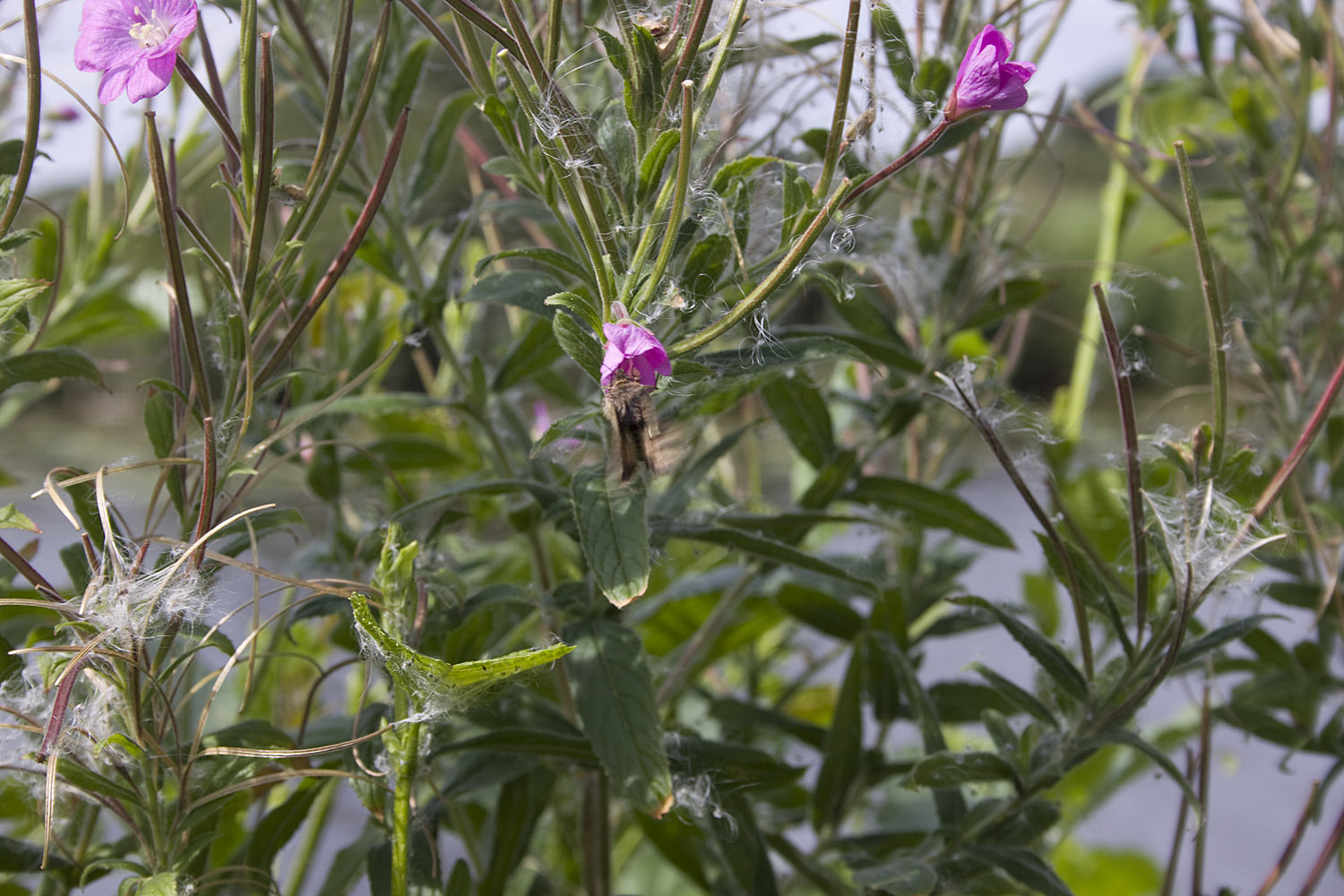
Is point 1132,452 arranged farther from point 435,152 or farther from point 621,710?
point 435,152

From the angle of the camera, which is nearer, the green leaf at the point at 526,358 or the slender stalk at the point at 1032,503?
the slender stalk at the point at 1032,503

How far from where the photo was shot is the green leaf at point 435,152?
469 mm

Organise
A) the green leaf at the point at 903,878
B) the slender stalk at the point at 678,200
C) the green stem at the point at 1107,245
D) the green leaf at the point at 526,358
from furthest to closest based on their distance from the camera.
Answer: the green stem at the point at 1107,245 → the green leaf at the point at 526,358 → the green leaf at the point at 903,878 → the slender stalk at the point at 678,200

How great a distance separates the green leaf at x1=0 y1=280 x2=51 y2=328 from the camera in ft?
1.01

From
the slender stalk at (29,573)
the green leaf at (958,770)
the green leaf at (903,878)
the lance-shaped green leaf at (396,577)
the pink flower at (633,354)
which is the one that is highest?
the pink flower at (633,354)

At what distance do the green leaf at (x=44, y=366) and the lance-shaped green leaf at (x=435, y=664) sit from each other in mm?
167

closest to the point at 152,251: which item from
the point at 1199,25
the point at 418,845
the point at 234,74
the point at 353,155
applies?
the point at 234,74

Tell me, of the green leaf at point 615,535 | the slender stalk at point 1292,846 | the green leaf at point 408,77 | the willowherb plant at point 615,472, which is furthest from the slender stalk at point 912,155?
the slender stalk at point 1292,846

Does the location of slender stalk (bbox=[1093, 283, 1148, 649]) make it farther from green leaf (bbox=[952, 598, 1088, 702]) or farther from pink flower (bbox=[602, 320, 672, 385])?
pink flower (bbox=[602, 320, 672, 385])

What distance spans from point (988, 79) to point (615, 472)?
0.16m

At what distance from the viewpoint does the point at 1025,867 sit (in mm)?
385

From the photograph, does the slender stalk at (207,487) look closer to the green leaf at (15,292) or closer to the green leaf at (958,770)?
the green leaf at (15,292)

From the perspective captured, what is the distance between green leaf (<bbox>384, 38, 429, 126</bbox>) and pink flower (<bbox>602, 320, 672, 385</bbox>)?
0.73 feet

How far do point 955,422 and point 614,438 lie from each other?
0.39 m
